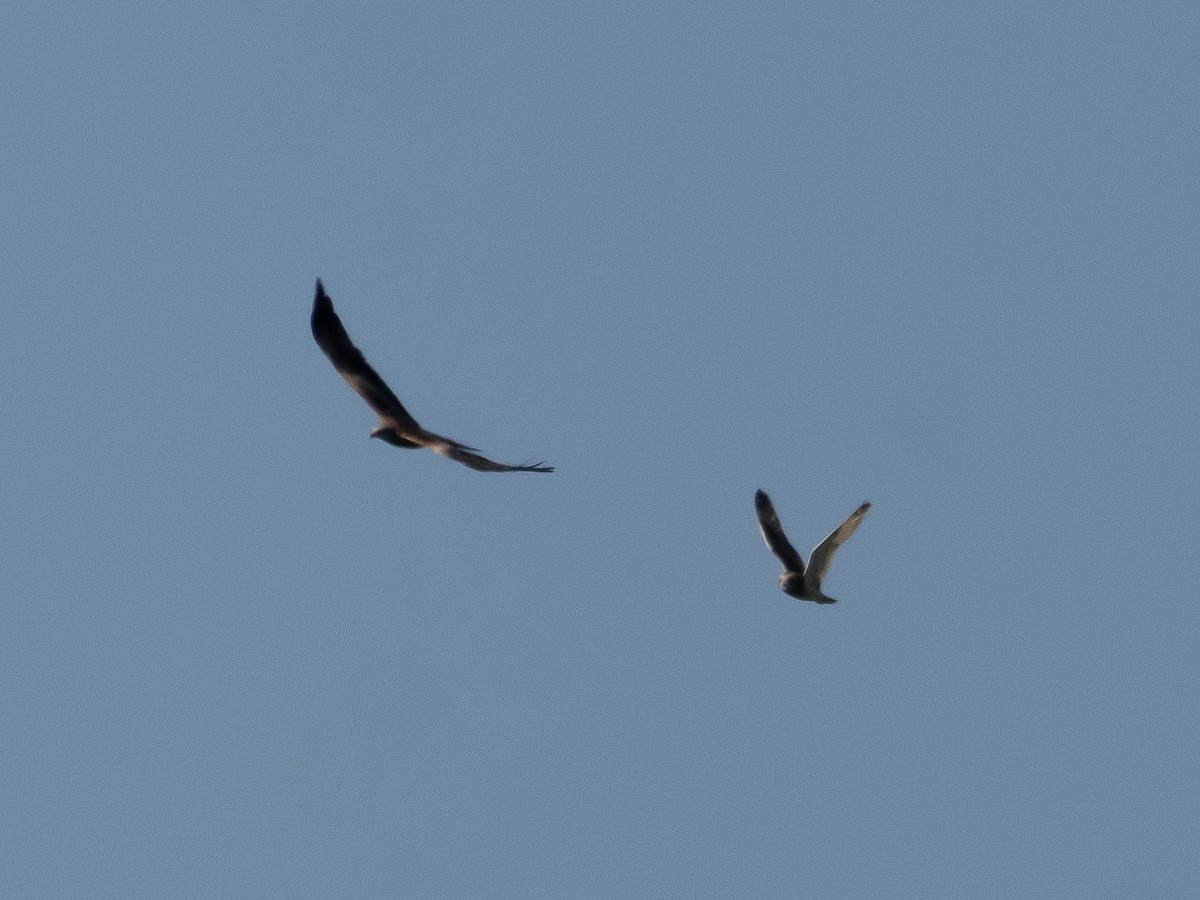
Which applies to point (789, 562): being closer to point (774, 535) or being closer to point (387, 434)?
point (774, 535)

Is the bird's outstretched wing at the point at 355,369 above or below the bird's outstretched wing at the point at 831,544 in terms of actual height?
above

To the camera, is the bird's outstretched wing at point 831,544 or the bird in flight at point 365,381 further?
the bird's outstretched wing at point 831,544

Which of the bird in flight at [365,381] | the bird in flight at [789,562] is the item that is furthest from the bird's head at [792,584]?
the bird in flight at [365,381]

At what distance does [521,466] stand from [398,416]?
17.0ft

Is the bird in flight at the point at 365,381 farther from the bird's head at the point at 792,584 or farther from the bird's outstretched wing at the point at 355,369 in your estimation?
the bird's head at the point at 792,584

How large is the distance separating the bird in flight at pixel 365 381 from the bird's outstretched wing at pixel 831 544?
9406 millimetres

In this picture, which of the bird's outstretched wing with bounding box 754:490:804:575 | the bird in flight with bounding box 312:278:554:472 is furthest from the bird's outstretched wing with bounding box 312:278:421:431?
the bird's outstretched wing with bounding box 754:490:804:575

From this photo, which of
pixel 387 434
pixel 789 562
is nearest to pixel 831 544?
pixel 789 562

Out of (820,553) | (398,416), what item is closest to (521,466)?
(398,416)

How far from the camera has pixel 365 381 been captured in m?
37.4

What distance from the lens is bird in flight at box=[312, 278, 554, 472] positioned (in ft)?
120

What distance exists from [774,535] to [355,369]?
10.6m

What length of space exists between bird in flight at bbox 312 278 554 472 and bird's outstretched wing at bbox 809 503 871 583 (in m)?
9.41

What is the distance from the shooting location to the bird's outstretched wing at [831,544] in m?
43.0
